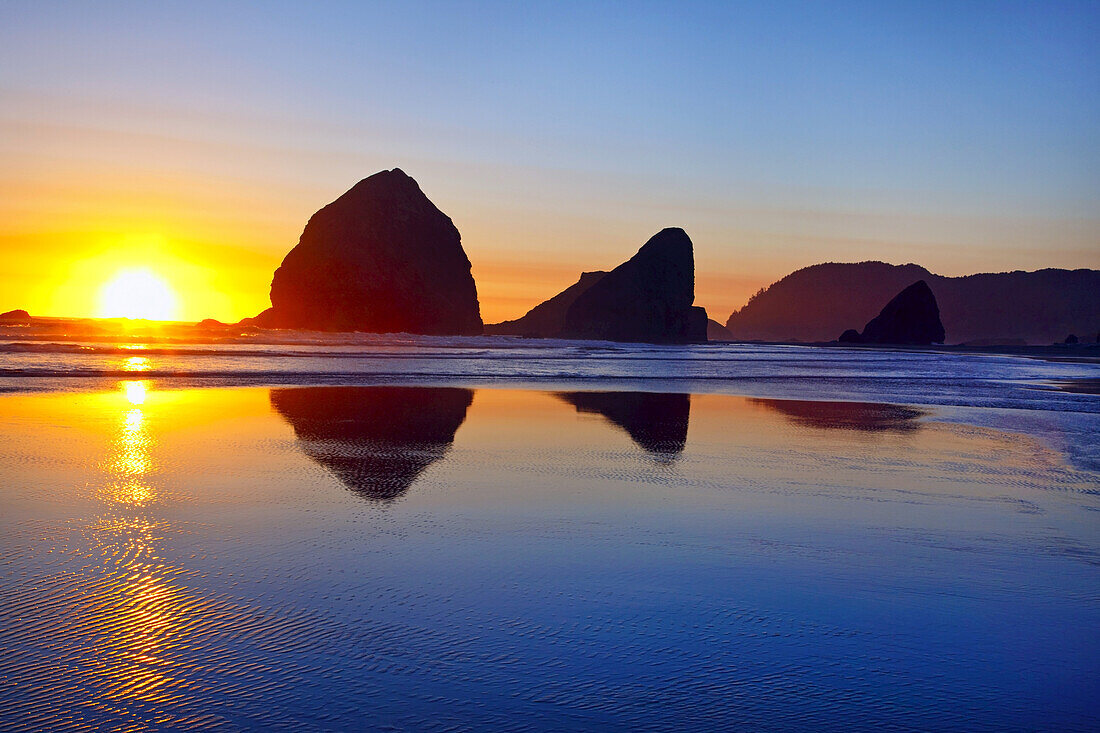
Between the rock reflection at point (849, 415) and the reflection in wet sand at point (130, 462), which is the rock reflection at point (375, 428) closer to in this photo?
the reflection in wet sand at point (130, 462)

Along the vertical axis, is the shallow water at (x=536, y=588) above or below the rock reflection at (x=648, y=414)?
below

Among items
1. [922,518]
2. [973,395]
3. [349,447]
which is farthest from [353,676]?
[973,395]

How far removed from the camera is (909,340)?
14888cm

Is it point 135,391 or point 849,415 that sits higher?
point 135,391

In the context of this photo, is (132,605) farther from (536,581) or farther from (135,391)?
(135,391)

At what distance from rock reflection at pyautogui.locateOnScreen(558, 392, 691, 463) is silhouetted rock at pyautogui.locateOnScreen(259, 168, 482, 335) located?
449 ft

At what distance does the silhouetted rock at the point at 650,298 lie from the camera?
163625 millimetres

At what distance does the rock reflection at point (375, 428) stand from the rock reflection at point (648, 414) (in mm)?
3351

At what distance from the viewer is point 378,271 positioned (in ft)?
532

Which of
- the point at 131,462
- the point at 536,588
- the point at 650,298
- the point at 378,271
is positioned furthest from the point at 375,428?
the point at 650,298

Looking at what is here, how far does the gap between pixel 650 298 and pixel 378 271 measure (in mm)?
56714

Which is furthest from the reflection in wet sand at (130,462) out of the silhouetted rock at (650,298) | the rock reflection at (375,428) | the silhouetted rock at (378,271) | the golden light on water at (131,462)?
the silhouetted rock at (650,298)

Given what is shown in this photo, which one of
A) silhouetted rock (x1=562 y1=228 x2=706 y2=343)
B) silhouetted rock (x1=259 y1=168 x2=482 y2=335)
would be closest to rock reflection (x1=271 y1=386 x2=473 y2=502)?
silhouetted rock (x1=259 y1=168 x2=482 y2=335)

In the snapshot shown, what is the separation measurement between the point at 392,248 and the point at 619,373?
138m
